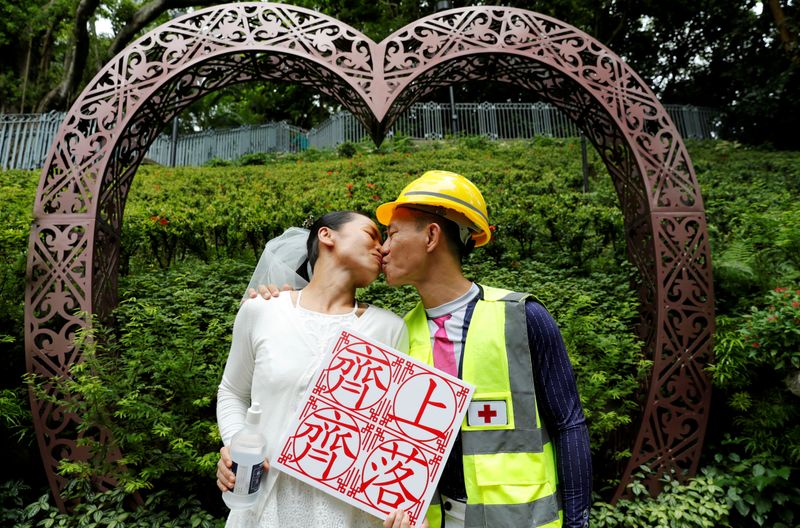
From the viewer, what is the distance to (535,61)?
3.89 metres

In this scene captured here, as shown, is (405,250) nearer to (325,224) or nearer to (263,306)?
(325,224)

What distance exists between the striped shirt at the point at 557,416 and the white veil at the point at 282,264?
94 centimetres

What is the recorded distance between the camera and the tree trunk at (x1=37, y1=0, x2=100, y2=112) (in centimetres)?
974

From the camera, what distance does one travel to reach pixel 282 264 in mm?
2553

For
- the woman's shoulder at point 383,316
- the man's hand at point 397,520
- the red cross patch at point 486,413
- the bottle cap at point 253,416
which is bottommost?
the man's hand at point 397,520

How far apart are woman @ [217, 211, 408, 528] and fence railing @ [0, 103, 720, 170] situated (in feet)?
50.8

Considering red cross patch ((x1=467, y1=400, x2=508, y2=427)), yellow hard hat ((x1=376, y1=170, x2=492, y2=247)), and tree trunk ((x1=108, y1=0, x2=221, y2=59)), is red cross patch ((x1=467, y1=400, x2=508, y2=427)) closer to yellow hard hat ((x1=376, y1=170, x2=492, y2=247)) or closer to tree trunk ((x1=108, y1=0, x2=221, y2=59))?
yellow hard hat ((x1=376, y1=170, x2=492, y2=247))

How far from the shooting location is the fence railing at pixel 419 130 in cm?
1745

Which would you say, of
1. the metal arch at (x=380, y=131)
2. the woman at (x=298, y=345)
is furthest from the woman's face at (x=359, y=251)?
the metal arch at (x=380, y=131)

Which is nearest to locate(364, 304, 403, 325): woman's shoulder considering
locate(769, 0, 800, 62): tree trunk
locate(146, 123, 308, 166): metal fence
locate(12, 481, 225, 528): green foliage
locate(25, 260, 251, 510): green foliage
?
locate(25, 260, 251, 510): green foliage

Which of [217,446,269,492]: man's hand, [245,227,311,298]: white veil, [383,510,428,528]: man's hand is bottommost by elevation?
[383,510,428,528]: man's hand

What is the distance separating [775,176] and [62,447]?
12.5 m

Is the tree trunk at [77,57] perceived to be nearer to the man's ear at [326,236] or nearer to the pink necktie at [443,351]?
the man's ear at [326,236]

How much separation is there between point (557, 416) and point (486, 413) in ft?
0.96
